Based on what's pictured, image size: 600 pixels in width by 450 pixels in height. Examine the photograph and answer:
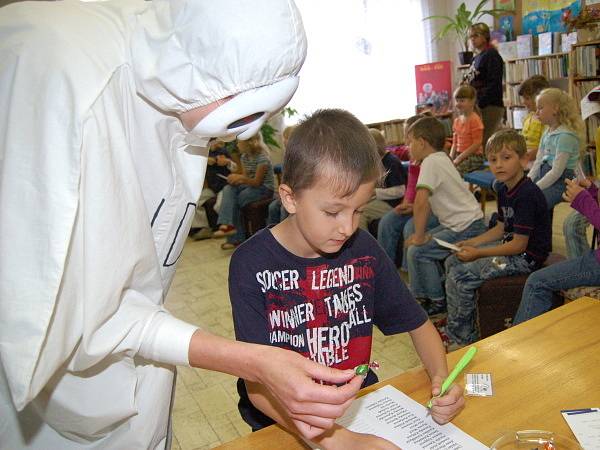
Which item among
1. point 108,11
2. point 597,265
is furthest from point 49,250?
point 597,265

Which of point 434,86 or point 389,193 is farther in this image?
point 434,86

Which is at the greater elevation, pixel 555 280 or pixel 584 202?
pixel 584 202

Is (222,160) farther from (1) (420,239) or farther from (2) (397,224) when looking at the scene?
(1) (420,239)

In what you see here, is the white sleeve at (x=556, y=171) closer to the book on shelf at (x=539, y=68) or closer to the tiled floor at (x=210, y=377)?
the tiled floor at (x=210, y=377)

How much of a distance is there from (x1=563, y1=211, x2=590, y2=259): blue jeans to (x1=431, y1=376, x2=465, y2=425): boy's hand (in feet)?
6.16

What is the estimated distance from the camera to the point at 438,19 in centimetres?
762

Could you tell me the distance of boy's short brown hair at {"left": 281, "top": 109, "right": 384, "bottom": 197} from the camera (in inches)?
41.4

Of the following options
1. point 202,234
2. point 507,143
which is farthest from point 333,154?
point 202,234

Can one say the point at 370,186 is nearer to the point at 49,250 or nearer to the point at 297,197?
the point at 297,197

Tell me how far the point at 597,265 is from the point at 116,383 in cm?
195

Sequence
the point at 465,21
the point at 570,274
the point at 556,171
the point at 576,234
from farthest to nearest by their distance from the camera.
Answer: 1. the point at 465,21
2. the point at 556,171
3. the point at 576,234
4. the point at 570,274

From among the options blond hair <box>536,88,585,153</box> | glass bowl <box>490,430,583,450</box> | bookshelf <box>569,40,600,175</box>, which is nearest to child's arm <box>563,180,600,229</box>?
blond hair <box>536,88,585,153</box>

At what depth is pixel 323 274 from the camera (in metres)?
1.16

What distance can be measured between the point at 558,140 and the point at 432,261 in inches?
46.5
